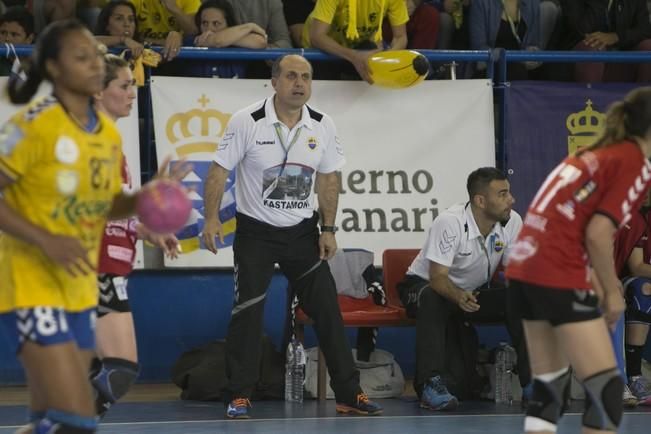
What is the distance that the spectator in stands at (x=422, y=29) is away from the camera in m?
10.5

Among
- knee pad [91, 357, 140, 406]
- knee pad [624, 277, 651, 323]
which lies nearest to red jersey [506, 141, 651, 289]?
knee pad [91, 357, 140, 406]

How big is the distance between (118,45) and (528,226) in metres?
4.93

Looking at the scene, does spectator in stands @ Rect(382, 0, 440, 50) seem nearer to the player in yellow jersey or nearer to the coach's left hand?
the coach's left hand

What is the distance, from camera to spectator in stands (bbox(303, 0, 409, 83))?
986cm

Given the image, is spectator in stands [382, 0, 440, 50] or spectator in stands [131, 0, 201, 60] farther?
spectator in stands [382, 0, 440, 50]

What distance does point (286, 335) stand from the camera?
9367mm

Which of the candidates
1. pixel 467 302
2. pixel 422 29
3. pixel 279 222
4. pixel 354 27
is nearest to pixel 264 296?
pixel 279 222

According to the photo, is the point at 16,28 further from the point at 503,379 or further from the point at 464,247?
the point at 503,379

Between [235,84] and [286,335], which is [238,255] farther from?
[235,84]

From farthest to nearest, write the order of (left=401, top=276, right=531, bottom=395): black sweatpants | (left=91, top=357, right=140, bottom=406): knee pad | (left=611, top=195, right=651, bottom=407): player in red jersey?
1. (left=611, top=195, right=651, bottom=407): player in red jersey
2. (left=401, top=276, right=531, bottom=395): black sweatpants
3. (left=91, top=357, right=140, bottom=406): knee pad

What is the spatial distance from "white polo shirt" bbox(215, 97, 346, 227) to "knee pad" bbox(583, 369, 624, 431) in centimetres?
339

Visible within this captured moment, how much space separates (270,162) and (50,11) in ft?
9.13

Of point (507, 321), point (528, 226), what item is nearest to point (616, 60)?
point (507, 321)

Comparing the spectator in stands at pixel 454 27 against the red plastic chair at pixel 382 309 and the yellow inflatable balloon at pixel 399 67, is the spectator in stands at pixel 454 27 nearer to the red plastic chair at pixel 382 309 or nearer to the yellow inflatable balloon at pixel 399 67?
the yellow inflatable balloon at pixel 399 67
